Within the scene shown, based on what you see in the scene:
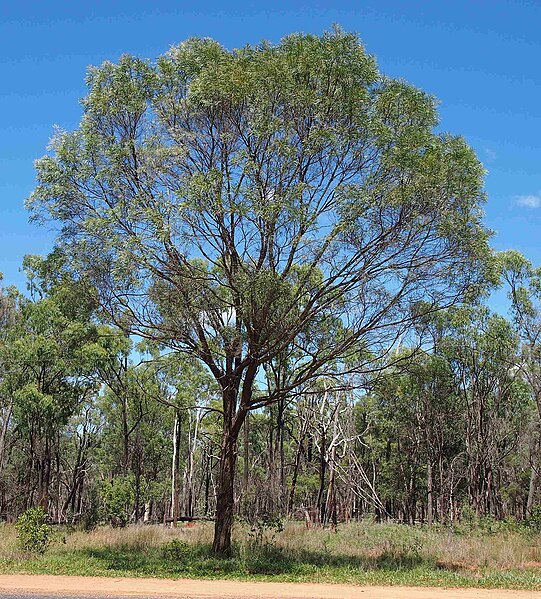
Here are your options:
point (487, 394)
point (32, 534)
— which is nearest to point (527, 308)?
point (487, 394)

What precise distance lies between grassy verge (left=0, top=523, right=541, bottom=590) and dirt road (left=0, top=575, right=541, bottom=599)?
0.60 meters

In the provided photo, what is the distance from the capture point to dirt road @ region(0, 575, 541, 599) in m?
9.81

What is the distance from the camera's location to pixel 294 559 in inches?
557

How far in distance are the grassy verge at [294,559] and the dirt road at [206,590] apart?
0.60 metres

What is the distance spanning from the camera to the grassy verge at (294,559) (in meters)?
12.2

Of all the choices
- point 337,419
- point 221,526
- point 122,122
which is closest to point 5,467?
point 337,419

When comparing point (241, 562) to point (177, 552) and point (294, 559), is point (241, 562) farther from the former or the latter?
point (177, 552)

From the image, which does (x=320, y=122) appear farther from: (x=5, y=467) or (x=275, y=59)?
(x=5, y=467)

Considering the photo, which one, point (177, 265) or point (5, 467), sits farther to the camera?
point (5, 467)

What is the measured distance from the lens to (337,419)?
26.3 meters

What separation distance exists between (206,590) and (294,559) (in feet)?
13.6

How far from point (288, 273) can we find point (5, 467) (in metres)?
32.2

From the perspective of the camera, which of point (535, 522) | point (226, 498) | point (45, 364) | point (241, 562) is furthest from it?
point (45, 364)

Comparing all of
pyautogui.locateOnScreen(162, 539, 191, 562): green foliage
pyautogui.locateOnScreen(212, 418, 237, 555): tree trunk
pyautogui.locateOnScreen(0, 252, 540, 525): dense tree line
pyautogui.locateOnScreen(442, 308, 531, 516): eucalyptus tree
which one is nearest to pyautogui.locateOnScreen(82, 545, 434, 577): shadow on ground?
pyautogui.locateOnScreen(162, 539, 191, 562): green foliage
